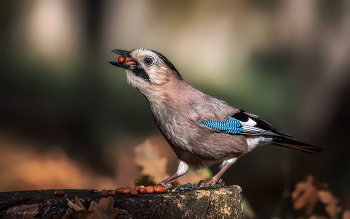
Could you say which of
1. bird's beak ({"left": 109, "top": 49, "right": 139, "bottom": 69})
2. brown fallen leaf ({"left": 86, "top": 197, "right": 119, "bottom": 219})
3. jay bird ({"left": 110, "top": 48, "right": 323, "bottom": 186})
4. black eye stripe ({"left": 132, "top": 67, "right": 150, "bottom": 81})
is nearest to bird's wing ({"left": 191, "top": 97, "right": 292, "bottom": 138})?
jay bird ({"left": 110, "top": 48, "right": 323, "bottom": 186})

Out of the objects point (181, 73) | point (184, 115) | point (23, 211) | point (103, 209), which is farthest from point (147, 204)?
point (181, 73)

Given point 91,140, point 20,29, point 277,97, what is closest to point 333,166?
point 277,97

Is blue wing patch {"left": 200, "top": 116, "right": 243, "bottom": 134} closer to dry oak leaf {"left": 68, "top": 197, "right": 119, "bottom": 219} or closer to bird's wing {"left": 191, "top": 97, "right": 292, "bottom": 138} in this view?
bird's wing {"left": 191, "top": 97, "right": 292, "bottom": 138}

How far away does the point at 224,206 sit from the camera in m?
2.31

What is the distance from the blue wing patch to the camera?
8.95ft

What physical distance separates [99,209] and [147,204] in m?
0.37

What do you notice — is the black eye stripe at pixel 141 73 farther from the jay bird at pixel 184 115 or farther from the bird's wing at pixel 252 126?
the bird's wing at pixel 252 126

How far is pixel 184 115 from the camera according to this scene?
2689mm

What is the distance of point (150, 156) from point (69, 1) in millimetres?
2492

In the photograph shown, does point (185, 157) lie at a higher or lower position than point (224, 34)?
lower

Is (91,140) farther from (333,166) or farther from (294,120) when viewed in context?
(333,166)

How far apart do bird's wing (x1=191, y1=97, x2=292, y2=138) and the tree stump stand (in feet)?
1.82

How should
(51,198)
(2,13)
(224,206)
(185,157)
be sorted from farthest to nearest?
(2,13) → (185,157) → (224,206) → (51,198)

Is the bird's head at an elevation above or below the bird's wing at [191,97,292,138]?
above
